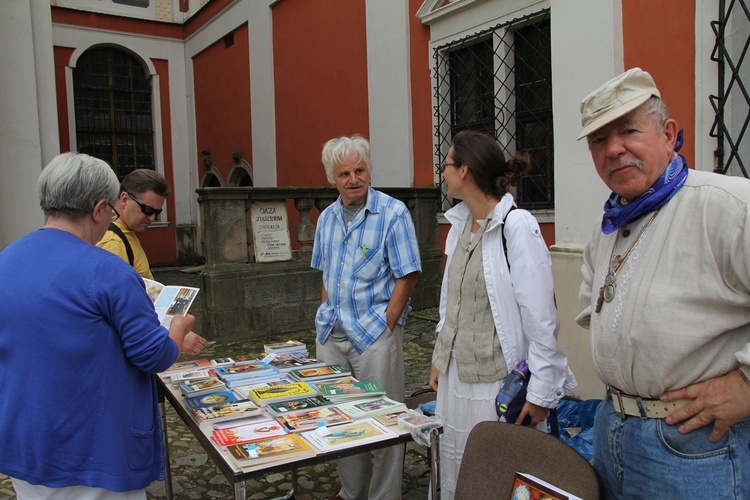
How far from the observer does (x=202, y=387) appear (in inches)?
106

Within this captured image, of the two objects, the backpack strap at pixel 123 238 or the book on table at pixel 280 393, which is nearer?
the book on table at pixel 280 393

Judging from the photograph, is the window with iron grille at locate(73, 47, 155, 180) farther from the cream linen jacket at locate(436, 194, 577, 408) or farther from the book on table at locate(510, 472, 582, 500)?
the book on table at locate(510, 472, 582, 500)

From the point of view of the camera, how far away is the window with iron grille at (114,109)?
52.0ft

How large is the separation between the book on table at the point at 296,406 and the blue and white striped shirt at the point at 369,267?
0.57 m

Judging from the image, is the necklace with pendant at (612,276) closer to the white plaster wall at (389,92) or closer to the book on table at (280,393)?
the book on table at (280,393)

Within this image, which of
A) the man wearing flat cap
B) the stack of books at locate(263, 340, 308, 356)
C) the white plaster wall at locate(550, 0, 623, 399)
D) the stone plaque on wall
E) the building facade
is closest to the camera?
the man wearing flat cap

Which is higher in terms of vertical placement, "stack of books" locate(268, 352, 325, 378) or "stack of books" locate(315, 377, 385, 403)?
"stack of books" locate(315, 377, 385, 403)

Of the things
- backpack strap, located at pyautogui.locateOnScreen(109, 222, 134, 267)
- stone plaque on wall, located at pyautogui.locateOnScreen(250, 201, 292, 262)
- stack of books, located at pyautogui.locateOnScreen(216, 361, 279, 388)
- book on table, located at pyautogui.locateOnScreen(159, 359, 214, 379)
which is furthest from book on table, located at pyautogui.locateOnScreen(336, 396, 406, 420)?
stone plaque on wall, located at pyautogui.locateOnScreen(250, 201, 292, 262)

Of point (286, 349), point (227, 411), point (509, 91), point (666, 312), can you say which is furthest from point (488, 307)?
point (509, 91)

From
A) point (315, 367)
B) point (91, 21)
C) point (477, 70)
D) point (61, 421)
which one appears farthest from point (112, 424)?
point (91, 21)

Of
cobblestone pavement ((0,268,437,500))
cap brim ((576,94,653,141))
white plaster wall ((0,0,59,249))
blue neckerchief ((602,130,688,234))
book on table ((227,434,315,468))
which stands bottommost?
cobblestone pavement ((0,268,437,500))

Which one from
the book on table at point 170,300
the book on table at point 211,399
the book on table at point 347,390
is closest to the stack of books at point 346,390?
the book on table at point 347,390

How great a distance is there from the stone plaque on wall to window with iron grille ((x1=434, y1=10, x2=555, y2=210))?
92.4 inches

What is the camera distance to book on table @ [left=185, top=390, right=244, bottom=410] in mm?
2459
